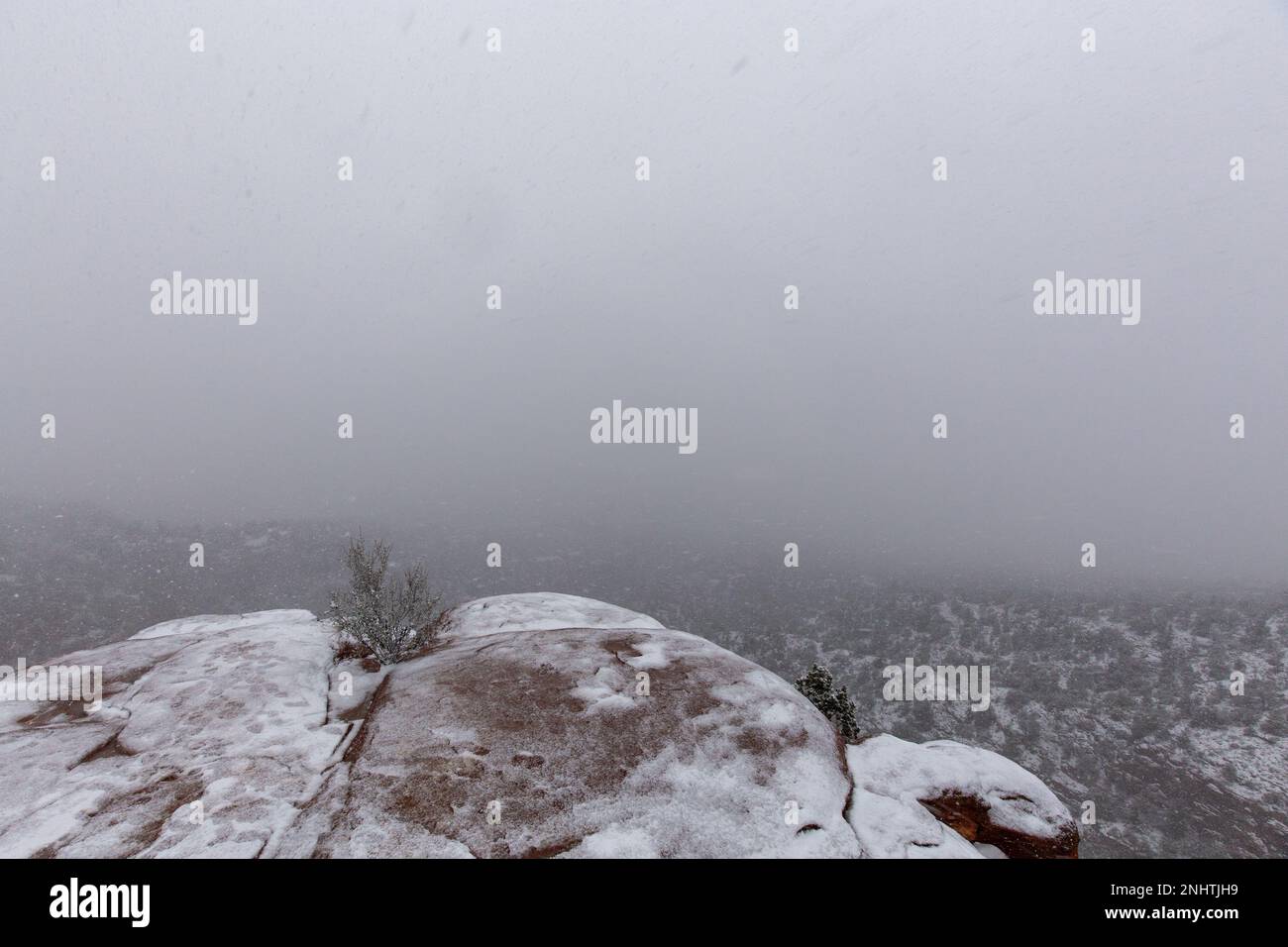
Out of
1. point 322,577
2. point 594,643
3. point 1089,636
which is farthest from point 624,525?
point 594,643

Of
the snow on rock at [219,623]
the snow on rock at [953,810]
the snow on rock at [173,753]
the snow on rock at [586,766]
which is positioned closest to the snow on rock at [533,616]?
the snow on rock at [586,766]

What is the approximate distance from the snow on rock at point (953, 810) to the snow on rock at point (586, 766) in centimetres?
43

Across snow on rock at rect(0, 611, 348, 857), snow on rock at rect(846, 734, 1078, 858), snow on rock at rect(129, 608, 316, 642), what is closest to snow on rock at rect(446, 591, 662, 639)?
snow on rock at rect(0, 611, 348, 857)

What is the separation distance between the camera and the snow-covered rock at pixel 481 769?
5.46 m

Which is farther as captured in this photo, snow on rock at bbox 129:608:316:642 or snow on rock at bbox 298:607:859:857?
snow on rock at bbox 129:608:316:642

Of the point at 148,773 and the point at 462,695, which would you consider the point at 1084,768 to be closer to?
the point at 462,695

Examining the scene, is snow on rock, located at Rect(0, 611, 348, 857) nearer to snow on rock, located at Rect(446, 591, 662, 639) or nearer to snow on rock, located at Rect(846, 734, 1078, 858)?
snow on rock, located at Rect(446, 591, 662, 639)

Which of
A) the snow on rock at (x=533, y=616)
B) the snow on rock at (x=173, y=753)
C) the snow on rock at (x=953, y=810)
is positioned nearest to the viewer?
the snow on rock at (x=173, y=753)

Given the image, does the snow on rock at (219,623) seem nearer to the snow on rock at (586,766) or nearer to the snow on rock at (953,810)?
the snow on rock at (586,766)

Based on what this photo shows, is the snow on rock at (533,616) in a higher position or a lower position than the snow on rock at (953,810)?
higher

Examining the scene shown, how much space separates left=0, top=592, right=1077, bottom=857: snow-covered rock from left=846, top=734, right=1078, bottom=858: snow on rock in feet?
0.10

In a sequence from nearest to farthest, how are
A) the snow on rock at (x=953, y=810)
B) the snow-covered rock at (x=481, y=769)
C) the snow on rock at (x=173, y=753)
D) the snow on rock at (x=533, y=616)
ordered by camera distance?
the snow on rock at (x=173, y=753) < the snow-covered rock at (x=481, y=769) < the snow on rock at (x=953, y=810) < the snow on rock at (x=533, y=616)

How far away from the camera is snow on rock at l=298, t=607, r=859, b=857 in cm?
550
